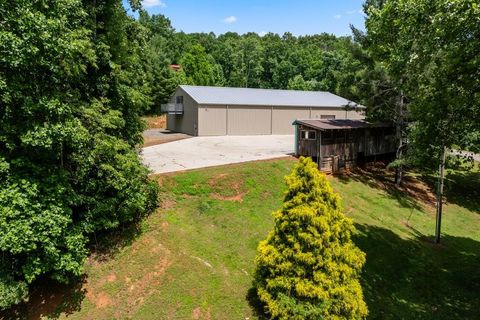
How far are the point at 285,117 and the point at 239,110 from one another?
5155mm

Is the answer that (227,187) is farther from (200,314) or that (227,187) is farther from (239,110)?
(239,110)

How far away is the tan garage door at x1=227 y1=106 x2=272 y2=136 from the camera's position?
30.8m

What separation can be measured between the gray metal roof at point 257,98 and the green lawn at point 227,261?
1585 cm

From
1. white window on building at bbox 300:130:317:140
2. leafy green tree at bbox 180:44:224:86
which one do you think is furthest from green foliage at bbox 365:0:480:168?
leafy green tree at bbox 180:44:224:86

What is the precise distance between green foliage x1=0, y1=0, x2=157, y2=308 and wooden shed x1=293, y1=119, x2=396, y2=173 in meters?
10.5

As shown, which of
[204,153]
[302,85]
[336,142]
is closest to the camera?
[336,142]

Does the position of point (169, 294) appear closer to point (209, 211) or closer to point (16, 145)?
point (209, 211)

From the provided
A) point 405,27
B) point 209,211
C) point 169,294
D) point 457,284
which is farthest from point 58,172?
point 457,284

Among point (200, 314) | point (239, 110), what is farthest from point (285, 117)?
point (200, 314)

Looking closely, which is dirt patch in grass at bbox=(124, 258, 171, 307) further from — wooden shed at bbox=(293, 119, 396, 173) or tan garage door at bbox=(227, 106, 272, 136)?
tan garage door at bbox=(227, 106, 272, 136)

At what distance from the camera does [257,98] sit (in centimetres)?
3331

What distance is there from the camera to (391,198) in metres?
18.0

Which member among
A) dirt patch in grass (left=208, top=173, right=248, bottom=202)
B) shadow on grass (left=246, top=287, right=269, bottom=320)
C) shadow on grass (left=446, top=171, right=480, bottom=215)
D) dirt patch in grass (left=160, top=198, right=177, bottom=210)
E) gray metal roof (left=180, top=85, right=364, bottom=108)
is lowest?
shadow on grass (left=246, top=287, right=269, bottom=320)

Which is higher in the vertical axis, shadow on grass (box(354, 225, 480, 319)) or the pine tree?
the pine tree
